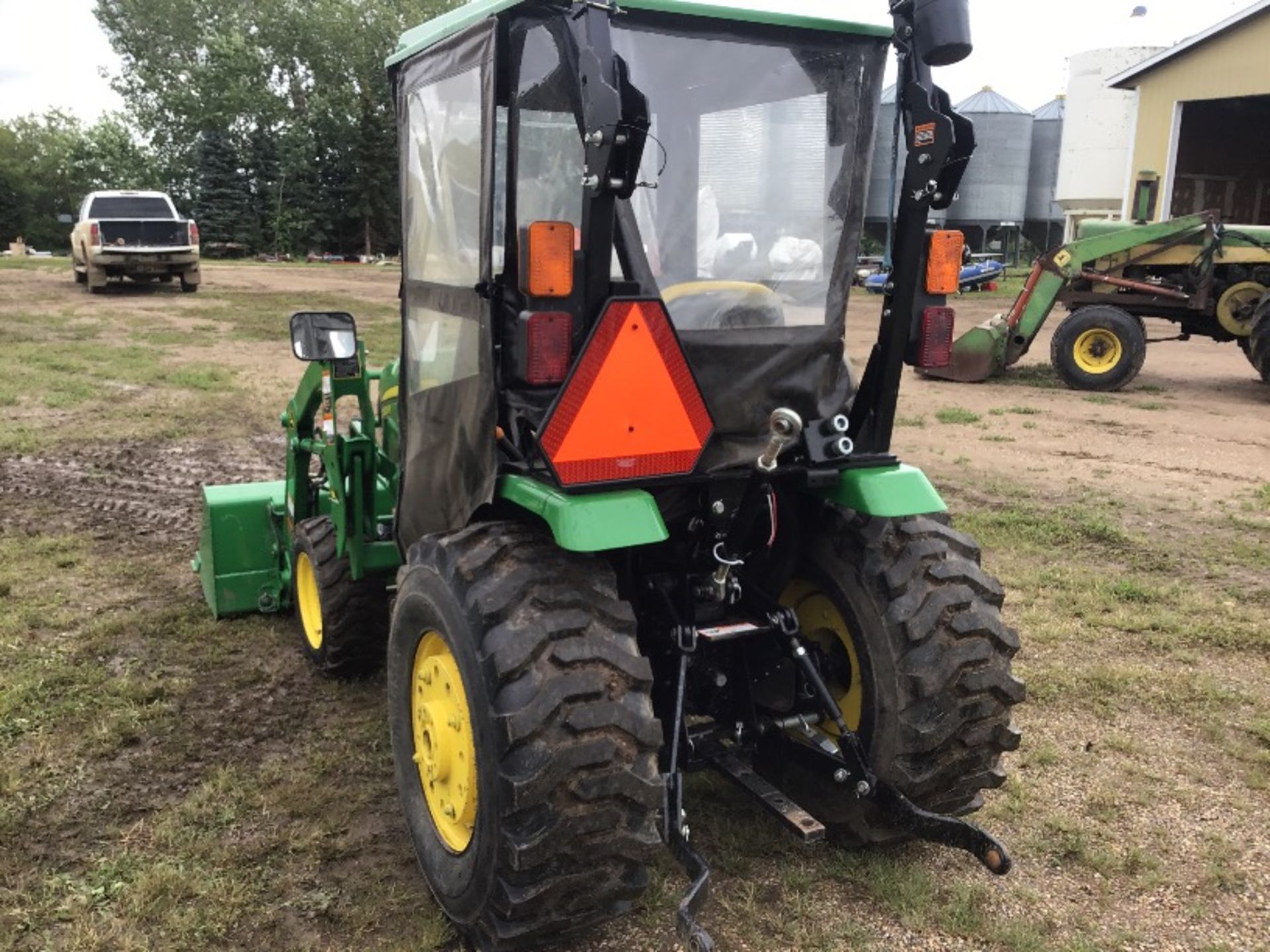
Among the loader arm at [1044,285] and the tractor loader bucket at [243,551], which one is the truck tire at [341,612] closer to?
the tractor loader bucket at [243,551]

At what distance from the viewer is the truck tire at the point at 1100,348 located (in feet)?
41.5

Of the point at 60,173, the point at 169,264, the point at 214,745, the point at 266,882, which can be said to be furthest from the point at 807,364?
the point at 60,173

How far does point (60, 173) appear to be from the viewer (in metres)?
48.3

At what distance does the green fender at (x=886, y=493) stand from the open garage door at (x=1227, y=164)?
24.6 metres

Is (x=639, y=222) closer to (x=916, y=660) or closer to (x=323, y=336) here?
(x=916, y=660)

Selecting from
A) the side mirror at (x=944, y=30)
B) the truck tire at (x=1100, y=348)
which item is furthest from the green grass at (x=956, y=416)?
the side mirror at (x=944, y=30)

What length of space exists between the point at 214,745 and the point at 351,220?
40.2 metres

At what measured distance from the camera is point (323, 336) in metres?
4.16

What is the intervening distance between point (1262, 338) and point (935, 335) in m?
10.7

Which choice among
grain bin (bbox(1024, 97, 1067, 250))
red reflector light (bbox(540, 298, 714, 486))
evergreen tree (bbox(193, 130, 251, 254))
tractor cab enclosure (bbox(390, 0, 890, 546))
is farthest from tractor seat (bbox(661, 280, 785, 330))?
evergreen tree (bbox(193, 130, 251, 254))

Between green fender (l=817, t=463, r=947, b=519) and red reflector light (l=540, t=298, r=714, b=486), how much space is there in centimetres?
56

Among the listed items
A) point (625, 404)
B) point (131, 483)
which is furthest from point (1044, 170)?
point (625, 404)

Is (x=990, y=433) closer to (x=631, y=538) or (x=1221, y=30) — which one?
(x=631, y=538)

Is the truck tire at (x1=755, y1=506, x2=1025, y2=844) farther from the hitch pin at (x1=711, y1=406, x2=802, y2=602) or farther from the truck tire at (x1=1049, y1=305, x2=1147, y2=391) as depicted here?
the truck tire at (x1=1049, y1=305, x2=1147, y2=391)
